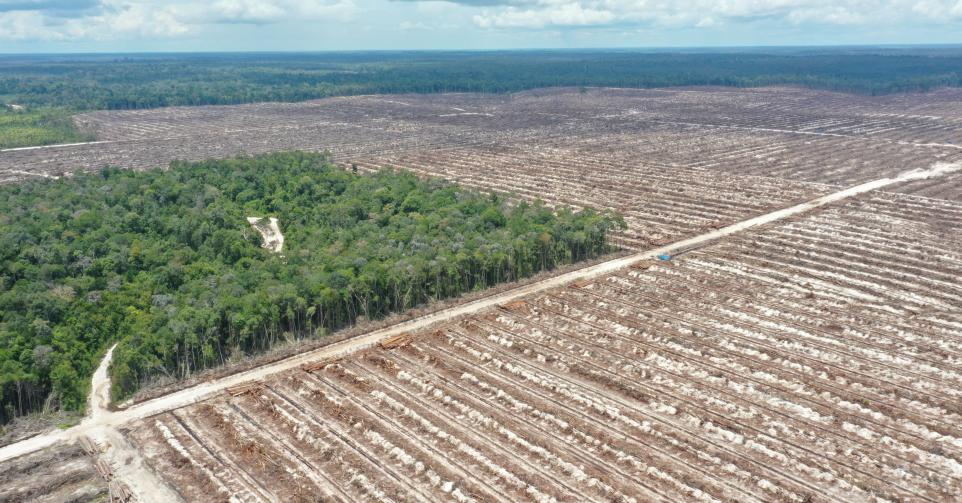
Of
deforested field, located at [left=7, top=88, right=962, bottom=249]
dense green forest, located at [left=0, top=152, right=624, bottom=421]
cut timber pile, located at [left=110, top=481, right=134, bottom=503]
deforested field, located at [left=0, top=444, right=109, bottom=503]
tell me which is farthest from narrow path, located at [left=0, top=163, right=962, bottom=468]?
cut timber pile, located at [left=110, top=481, right=134, bottom=503]

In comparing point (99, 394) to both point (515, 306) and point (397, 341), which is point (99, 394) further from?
point (515, 306)

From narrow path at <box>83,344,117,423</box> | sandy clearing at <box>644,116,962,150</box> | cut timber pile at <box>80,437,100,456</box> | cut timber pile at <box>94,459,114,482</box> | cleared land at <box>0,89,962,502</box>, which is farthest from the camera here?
sandy clearing at <box>644,116,962,150</box>

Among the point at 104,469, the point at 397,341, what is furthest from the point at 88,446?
the point at 397,341

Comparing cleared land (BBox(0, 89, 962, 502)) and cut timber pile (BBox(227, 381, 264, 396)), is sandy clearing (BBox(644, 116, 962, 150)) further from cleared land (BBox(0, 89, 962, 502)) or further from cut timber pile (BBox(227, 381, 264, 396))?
cut timber pile (BBox(227, 381, 264, 396))

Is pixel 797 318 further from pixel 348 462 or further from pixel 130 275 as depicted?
pixel 130 275

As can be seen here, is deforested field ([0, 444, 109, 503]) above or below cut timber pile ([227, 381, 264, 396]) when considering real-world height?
below

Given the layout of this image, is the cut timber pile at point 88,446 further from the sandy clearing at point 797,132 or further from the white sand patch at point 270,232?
the sandy clearing at point 797,132
